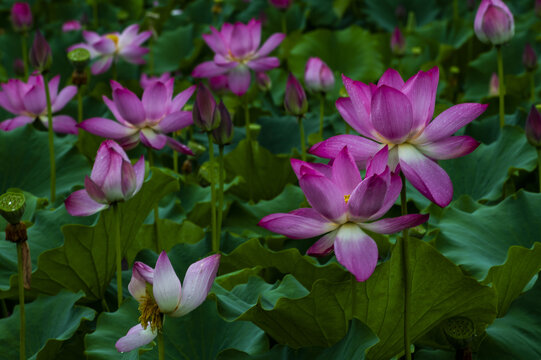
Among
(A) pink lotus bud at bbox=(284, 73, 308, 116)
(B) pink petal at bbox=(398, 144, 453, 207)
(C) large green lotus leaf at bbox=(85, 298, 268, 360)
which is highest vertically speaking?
(B) pink petal at bbox=(398, 144, 453, 207)

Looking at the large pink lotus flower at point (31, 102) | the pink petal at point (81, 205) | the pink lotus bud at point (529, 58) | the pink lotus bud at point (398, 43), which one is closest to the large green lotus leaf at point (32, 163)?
the large pink lotus flower at point (31, 102)

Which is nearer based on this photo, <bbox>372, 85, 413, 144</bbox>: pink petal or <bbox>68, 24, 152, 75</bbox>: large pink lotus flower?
<bbox>372, 85, 413, 144</bbox>: pink petal

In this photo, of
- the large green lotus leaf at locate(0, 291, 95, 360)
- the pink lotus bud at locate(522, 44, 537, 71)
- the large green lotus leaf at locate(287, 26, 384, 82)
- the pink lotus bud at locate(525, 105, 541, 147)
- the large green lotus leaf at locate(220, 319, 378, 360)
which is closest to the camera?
the large green lotus leaf at locate(220, 319, 378, 360)

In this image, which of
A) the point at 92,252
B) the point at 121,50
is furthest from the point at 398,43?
the point at 92,252

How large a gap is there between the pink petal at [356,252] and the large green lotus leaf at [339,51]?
200cm

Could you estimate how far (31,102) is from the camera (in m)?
1.90

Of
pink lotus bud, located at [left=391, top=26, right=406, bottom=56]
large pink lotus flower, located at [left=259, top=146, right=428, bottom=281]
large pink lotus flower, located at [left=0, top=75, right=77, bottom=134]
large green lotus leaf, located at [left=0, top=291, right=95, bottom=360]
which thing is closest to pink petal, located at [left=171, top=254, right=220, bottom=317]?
large pink lotus flower, located at [left=259, top=146, right=428, bottom=281]

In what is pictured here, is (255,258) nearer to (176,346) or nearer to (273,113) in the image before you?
(176,346)

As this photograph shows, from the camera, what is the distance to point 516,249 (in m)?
1.15

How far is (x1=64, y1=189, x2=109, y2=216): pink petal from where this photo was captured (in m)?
1.21

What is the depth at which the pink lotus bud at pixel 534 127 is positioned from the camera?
1494 mm

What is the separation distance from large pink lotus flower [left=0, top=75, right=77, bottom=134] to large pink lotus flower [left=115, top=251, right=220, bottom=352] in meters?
1.03

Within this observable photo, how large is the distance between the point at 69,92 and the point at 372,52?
1.35 meters

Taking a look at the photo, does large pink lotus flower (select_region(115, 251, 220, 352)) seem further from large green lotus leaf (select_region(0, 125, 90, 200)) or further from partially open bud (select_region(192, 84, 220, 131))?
large green lotus leaf (select_region(0, 125, 90, 200))
